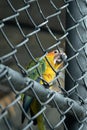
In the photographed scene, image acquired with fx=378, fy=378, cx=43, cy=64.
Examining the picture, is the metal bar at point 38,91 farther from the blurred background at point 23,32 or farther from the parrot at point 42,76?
the blurred background at point 23,32

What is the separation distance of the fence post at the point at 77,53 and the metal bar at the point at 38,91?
0.16ft

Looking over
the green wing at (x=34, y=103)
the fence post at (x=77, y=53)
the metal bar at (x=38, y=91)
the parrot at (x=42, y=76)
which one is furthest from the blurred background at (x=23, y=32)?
the metal bar at (x=38, y=91)

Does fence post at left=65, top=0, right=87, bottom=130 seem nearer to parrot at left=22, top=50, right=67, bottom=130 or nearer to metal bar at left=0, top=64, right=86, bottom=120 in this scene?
metal bar at left=0, top=64, right=86, bottom=120

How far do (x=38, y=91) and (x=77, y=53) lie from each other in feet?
0.94

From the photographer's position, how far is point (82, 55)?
146cm

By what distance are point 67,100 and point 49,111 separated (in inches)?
101

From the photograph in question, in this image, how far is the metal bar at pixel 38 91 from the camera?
1025mm

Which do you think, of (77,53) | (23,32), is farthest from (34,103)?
(23,32)

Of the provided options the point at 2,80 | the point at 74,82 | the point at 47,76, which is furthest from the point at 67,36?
the point at 47,76

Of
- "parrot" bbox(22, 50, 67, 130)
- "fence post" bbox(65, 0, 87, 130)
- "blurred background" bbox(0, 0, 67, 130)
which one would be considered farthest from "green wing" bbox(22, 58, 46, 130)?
"blurred background" bbox(0, 0, 67, 130)

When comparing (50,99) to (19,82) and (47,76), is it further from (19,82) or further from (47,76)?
(47,76)

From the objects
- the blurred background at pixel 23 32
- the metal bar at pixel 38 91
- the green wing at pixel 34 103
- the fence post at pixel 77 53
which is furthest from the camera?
the blurred background at pixel 23 32

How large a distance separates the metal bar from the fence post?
50 millimetres

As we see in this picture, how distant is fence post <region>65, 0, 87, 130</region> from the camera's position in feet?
4.67
